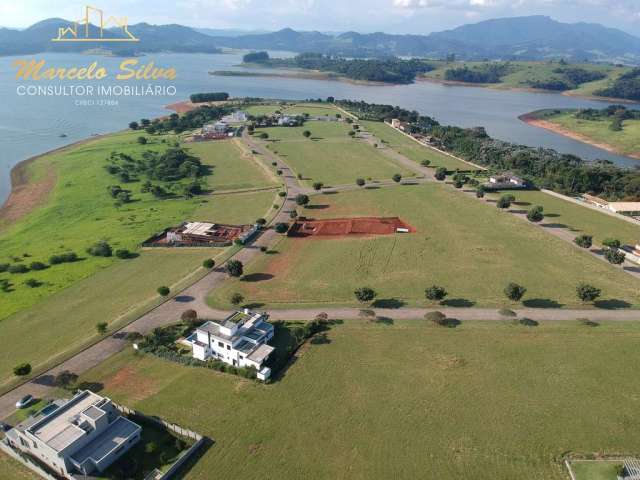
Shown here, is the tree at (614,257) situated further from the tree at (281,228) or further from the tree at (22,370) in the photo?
the tree at (22,370)

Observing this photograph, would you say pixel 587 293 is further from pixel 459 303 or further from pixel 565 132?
pixel 565 132

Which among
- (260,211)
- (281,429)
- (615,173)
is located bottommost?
(281,429)

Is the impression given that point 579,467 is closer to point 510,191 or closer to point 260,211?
point 260,211

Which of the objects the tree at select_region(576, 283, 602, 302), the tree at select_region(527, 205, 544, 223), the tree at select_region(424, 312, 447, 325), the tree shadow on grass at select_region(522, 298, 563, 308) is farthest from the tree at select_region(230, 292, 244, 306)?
the tree at select_region(527, 205, 544, 223)

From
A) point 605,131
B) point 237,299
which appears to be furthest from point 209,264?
point 605,131

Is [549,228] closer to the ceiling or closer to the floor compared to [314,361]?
closer to the ceiling

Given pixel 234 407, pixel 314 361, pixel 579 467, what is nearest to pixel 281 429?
pixel 234 407
